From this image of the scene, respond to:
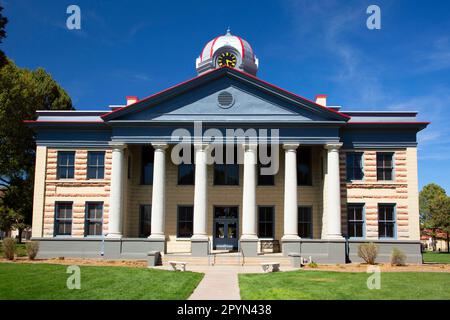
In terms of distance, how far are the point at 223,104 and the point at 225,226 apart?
27.6 ft

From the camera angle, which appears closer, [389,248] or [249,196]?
[249,196]

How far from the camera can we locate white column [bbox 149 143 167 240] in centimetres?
2730

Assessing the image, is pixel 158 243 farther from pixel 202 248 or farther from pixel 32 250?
pixel 32 250

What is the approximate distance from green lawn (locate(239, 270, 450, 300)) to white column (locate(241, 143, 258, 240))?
21.1 ft

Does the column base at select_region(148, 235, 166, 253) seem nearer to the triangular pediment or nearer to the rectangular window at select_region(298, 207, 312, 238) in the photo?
the triangular pediment

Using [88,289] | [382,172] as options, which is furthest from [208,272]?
[382,172]

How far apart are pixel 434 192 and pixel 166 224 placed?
64.7m

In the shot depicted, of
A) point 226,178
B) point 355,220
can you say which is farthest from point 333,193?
point 226,178

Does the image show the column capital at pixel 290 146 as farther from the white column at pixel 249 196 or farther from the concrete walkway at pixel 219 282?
the concrete walkway at pixel 219 282

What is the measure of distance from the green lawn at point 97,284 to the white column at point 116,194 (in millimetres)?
7169

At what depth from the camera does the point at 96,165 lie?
29969 mm

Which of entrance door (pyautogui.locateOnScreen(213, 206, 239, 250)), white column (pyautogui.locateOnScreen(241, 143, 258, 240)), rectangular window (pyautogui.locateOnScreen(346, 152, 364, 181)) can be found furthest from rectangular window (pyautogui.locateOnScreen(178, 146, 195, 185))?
rectangular window (pyautogui.locateOnScreen(346, 152, 364, 181))

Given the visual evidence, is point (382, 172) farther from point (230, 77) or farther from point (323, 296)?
point (323, 296)

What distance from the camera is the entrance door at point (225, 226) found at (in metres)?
30.9
